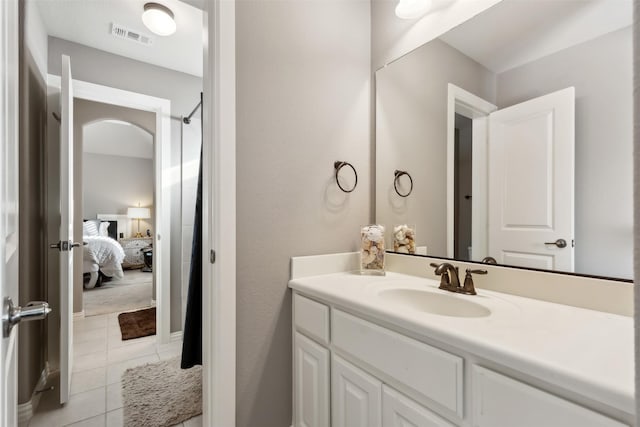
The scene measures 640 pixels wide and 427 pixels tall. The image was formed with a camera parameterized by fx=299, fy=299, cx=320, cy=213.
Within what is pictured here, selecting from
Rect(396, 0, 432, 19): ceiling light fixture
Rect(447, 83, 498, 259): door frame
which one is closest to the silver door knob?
Rect(447, 83, 498, 259): door frame

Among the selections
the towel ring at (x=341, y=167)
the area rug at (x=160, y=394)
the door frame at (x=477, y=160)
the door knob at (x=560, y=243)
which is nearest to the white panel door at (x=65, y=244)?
the area rug at (x=160, y=394)

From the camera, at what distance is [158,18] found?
198 centimetres

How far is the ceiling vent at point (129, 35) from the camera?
218 centimetres

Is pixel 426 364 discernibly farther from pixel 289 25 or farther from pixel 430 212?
pixel 289 25

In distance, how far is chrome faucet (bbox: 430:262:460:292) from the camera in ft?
3.86

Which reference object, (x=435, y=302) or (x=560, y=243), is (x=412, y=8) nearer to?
(x=560, y=243)

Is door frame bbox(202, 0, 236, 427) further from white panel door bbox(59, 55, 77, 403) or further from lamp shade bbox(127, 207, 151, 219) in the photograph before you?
lamp shade bbox(127, 207, 151, 219)

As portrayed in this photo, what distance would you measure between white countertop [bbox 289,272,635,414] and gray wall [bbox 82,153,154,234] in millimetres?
7410

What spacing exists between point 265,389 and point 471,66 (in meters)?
1.69

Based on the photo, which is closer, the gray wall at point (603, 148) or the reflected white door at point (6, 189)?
the reflected white door at point (6, 189)

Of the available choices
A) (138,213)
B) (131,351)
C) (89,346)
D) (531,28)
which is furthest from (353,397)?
(138,213)

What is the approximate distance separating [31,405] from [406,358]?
222 cm

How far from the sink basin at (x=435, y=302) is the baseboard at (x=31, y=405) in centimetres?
211

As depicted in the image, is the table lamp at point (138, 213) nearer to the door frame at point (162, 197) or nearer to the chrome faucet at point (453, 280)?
the door frame at point (162, 197)
